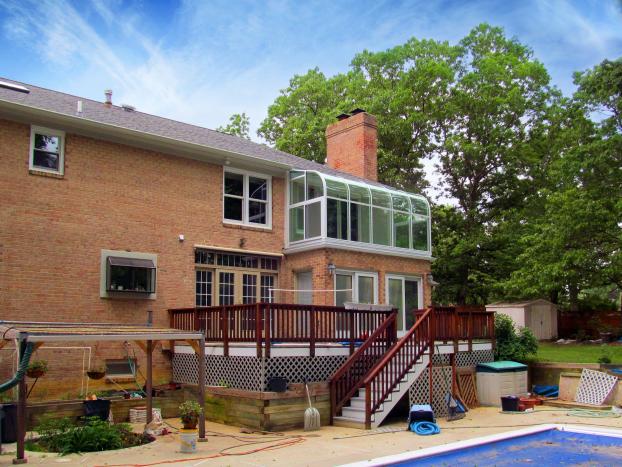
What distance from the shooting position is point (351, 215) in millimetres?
18031

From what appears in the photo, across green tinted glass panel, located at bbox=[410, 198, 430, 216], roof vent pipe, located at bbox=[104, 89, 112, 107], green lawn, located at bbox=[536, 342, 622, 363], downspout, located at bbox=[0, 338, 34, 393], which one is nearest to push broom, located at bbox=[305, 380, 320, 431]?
downspout, located at bbox=[0, 338, 34, 393]

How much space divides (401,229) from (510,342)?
4.73m

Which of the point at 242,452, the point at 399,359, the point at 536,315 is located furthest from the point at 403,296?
the point at 536,315

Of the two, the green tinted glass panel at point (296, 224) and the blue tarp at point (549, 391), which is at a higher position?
the green tinted glass panel at point (296, 224)

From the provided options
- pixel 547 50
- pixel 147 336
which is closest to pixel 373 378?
pixel 147 336

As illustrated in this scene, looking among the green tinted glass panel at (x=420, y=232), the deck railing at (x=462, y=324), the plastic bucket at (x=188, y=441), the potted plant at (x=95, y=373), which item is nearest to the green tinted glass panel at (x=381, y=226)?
the green tinted glass panel at (x=420, y=232)

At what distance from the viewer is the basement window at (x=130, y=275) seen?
1438 cm

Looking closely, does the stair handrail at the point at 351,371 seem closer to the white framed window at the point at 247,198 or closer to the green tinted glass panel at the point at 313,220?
the green tinted glass panel at the point at 313,220

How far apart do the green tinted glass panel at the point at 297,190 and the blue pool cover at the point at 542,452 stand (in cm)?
951

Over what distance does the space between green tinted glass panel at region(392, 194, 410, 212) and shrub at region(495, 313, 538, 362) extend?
174 inches

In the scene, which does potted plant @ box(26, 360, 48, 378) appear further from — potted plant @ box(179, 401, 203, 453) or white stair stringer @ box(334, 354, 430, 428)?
white stair stringer @ box(334, 354, 430, 428)

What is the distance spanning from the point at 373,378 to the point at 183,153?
779 cm

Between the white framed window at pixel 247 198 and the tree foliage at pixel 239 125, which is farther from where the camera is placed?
the tree foliage at pixel 239 125

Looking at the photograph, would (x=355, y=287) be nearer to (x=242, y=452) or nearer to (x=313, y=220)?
(x=313, y=220)
